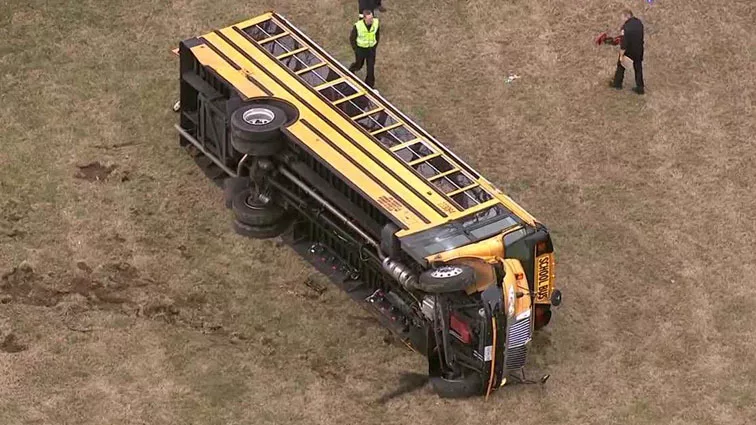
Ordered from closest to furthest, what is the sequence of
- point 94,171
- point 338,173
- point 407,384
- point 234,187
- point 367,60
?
point 407,384 → point 338,173 → point 234,187 → point 94,171 → point 367,60

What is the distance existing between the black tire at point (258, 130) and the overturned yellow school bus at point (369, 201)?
2 cm

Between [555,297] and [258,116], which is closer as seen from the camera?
[555,297]

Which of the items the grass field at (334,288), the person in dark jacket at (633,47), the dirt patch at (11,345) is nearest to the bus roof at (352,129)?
the grass field at (334,288)

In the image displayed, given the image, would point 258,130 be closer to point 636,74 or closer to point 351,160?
point 351,160

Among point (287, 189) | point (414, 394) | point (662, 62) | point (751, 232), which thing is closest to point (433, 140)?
point (287, 189)

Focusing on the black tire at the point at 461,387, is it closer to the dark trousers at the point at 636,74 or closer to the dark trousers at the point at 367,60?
the dark trousers at the point at 367,60

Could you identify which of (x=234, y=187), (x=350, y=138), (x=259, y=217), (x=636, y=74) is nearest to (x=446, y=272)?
(x=350, y=138)

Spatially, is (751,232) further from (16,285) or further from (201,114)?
(16,285)

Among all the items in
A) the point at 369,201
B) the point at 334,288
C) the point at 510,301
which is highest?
the point at 369,201

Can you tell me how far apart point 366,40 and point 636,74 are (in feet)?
12.6

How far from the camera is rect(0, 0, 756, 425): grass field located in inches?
625

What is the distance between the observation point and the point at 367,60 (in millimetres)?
20156

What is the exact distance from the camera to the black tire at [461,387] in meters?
15.8

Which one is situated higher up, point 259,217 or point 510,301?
point 510,301
